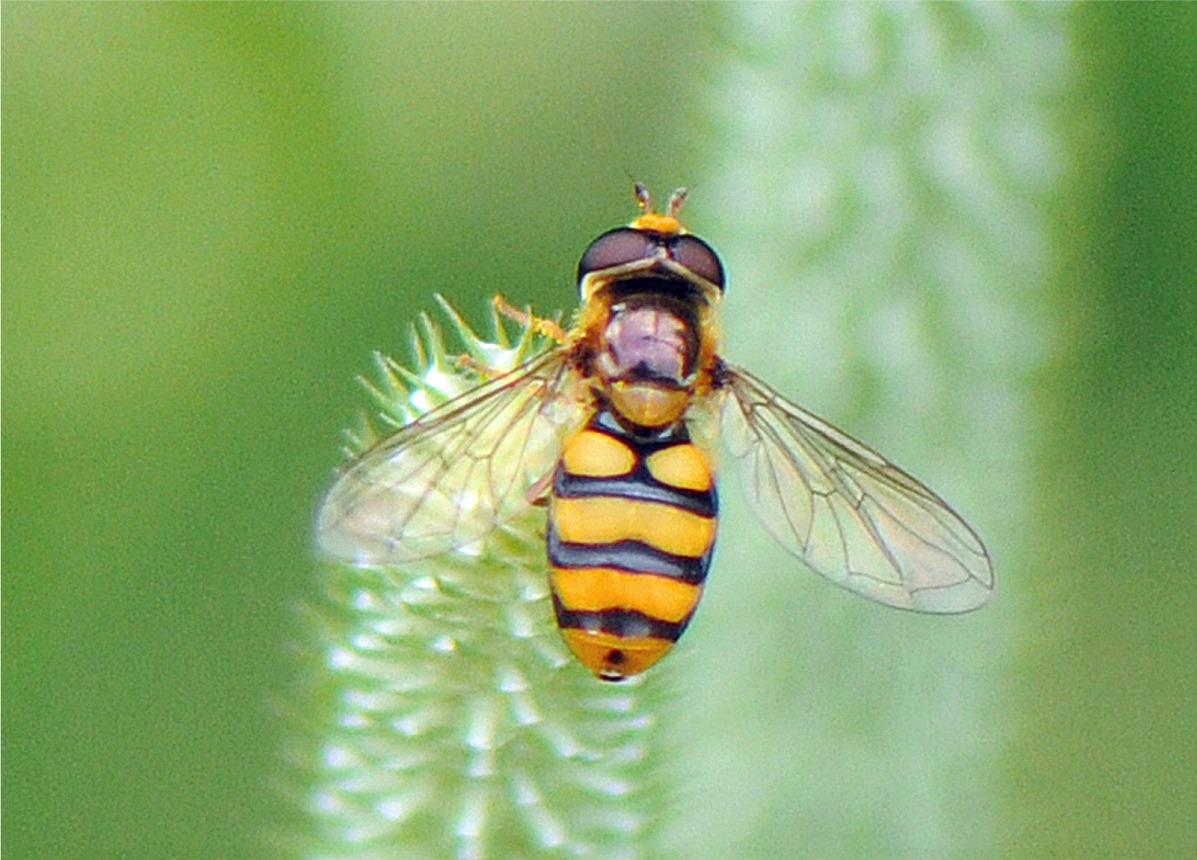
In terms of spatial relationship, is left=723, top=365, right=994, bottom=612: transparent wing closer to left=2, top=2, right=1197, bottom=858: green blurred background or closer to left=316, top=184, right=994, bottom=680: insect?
left=316, top=184, right=994, bottom=680: insect

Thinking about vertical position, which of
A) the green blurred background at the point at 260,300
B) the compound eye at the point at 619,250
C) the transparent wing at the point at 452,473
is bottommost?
the transparent wing at the point at 452,473

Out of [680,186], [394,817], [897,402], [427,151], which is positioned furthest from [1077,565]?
[394,817]

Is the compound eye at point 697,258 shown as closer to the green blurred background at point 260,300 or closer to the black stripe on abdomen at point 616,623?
the black stripe on abdomen at point 616,623

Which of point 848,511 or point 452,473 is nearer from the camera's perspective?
point 452,473

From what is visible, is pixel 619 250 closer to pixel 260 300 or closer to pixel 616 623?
pixel 616 623

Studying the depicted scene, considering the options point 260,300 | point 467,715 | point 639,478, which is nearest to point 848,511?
point 639,478

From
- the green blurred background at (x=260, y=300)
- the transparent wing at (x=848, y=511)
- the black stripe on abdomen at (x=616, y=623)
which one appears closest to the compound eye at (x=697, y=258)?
the transparent wing at (x=848, y=511)

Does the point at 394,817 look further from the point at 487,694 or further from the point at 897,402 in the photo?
the point at 897,402

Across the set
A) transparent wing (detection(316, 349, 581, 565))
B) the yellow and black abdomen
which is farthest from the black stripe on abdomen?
transparent wing (detection(316, 349, 581, 565))
